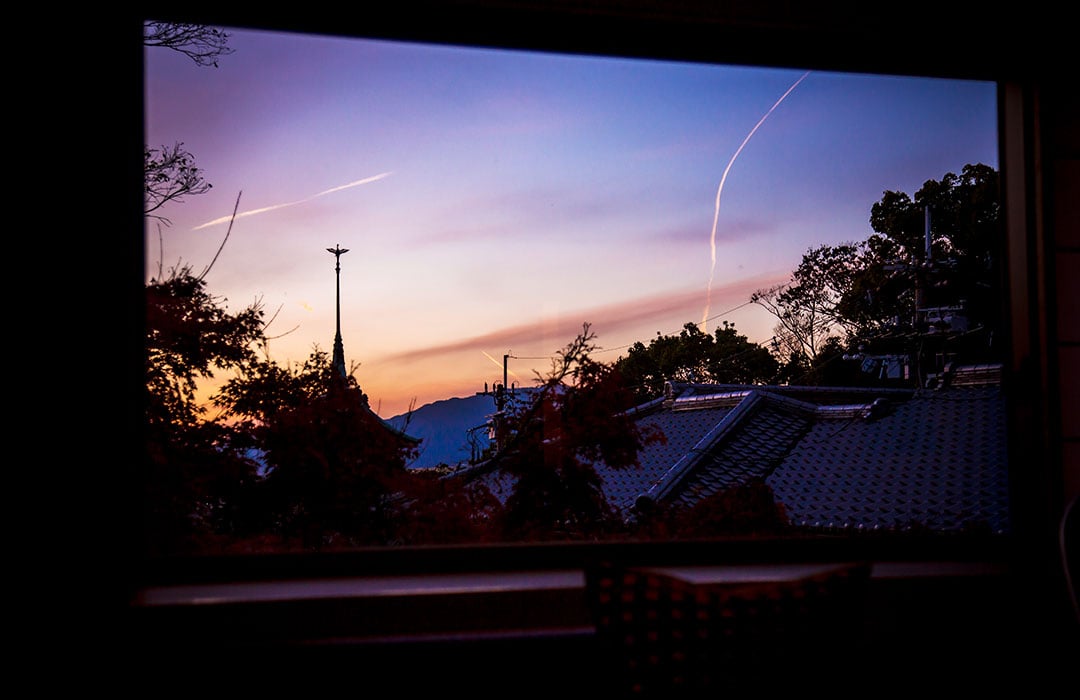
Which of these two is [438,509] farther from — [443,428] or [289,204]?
[289,204]

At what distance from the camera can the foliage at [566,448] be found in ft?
17.3

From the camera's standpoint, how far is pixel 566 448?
17.6 ft

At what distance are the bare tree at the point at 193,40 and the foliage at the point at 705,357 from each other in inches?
155

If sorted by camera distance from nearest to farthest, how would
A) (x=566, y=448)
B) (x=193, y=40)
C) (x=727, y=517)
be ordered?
(x=193, y=40), (x=566, y=448), (x=727, y=517)

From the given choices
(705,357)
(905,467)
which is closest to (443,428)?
(705,357)

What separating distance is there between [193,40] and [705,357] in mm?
5994

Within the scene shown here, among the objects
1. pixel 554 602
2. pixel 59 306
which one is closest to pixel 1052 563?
pixel 554 602

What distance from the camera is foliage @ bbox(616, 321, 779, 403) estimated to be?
7.09 meters

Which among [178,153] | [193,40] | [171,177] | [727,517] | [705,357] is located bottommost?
[727,517]

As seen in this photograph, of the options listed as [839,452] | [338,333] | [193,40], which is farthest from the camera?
[839,452]

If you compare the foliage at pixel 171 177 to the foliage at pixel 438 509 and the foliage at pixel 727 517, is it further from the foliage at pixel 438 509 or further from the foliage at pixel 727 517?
the foliage at pixel 727 517

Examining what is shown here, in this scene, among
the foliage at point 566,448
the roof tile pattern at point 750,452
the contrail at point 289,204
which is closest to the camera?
the contrail at point 289,204

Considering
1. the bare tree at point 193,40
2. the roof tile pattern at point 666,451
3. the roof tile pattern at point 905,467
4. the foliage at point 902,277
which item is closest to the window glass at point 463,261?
the bare tree at point 193,40

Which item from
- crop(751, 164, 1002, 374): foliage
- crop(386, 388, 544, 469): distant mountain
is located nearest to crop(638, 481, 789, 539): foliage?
crop(751, 164, 1002, 374): foliage
